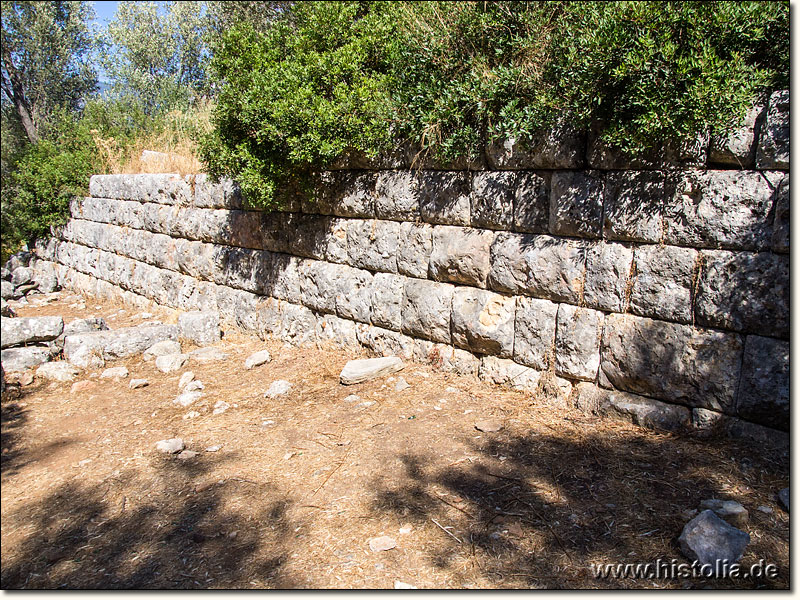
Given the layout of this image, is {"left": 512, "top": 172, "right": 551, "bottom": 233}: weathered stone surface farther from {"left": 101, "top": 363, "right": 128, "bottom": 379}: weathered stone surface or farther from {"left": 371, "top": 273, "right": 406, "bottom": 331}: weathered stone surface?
{"left": 101, "top": 363, "right": 128, "bottom": 379}: weathered stone surface

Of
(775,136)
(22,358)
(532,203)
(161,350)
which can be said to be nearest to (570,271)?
(532,203)

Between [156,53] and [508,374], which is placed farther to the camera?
[156,53]

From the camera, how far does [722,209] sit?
12.1 ft

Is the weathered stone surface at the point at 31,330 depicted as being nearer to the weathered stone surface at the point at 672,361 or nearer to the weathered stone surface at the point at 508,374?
the weathered stone surface at the point at 508,374

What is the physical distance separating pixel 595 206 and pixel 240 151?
12.7ft

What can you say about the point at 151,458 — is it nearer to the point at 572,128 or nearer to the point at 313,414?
the point at 313,414

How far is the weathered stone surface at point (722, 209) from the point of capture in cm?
354

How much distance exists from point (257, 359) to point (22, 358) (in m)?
2.46

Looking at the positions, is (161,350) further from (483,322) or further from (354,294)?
(483,322)

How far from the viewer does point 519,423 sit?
4.38 metres

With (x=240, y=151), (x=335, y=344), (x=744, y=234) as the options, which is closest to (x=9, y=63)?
(x=240, y=151)

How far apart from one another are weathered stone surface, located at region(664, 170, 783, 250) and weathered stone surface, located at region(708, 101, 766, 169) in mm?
71

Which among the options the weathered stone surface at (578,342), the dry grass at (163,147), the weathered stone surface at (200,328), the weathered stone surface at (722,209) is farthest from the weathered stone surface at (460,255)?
the dry grass at (163,147)

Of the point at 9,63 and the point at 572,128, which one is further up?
the point at 9,63
